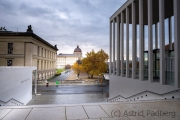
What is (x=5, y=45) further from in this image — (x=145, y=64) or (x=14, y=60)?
(x=145, y=64)

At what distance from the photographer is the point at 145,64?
15.9m

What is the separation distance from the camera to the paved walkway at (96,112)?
627 centimetres

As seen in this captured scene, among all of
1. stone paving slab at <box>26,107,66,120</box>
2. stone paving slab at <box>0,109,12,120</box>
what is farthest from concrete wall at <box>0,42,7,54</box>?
stone paving slab at <box>26,107,66,120</box>

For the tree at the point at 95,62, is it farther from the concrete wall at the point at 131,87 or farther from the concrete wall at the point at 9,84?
the concrete wall at the point at 9,84

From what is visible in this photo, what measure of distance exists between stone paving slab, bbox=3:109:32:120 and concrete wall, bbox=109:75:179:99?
937 cm

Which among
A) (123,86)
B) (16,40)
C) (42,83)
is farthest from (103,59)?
(123,86)

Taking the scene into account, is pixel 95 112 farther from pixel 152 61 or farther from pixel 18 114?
pixel 152 61

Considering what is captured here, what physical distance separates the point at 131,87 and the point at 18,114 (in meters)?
12.4

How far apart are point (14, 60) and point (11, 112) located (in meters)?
36.7

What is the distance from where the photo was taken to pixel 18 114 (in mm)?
6633

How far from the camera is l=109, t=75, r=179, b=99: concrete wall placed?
11.6m

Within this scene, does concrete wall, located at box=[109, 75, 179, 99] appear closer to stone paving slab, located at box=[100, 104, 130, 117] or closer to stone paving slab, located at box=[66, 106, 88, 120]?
stone paving slab, located at box=[100, 104, 130, 117]

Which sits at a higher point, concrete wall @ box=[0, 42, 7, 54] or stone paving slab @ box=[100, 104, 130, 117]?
concrete wall @ box=[0, 42, 7, 54]

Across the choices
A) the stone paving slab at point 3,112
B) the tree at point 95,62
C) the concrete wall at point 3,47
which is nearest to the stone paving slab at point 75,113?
the stone paving slab at point 3,112
